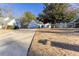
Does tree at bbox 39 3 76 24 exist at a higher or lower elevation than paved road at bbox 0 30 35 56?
higher

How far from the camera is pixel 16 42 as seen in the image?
2551 mm

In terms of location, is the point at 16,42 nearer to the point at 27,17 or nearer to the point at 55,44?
the point at 27,17

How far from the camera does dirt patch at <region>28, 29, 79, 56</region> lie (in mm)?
2500

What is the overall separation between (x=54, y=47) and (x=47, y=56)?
5.0 inches

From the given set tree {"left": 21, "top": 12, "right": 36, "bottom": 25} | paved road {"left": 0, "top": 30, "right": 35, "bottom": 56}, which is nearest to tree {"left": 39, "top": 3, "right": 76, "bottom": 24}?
tree {"left": 21, "top": 12, "right": 36, "bottom": 25}

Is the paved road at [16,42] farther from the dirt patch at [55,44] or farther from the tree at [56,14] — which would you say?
the tree at [56,14]

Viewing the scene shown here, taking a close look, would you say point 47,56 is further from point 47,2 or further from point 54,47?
point 47,2

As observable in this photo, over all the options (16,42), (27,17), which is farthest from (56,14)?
(16,42)

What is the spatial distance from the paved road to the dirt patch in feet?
0.23

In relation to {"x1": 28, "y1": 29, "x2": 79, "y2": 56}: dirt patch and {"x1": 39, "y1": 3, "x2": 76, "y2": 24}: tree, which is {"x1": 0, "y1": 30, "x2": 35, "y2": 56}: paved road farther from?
{"x1": 39, "y1": 3, "x2": 76, "y2": 24}: tree

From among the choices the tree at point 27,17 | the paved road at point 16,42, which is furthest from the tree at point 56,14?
the paved road at point 16,42

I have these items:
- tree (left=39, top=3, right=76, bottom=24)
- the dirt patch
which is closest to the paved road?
the dirt patch

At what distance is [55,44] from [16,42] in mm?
433

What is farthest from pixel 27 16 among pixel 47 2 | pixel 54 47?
pixel 54 47
